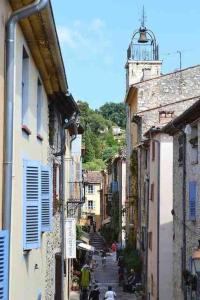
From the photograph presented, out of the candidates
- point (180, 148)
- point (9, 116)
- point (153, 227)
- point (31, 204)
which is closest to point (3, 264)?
point (9, 116)

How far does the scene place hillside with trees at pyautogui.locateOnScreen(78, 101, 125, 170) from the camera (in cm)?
10791

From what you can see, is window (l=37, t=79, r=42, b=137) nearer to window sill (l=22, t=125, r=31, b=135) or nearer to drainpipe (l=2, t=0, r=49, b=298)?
window sill (l=22, t=125, r=31, b=135)

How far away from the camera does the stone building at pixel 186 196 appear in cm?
1972

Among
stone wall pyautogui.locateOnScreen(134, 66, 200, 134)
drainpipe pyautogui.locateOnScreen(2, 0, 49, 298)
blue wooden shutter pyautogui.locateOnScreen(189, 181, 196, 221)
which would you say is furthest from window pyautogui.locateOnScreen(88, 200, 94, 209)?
drainpipe pyautogui.locateOnScreen(2, 0, 49, 298)

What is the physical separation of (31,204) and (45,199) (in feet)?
5.83

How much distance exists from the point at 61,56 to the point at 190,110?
305 inches

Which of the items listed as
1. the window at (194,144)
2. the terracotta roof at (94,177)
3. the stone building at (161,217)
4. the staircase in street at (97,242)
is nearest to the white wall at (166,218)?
the stone building at (161,217)

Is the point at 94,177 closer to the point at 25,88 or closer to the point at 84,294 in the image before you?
the point at 84,294

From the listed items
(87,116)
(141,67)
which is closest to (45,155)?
(141,67)

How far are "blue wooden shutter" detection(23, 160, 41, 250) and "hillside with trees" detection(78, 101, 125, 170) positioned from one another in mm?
84504

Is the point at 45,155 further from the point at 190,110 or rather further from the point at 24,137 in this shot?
the point at 190,110

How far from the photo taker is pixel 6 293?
25.1 ft

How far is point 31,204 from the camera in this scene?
1036 cm

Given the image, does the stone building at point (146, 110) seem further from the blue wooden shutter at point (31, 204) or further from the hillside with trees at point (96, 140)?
the hillside with trees at point (96, 140)
